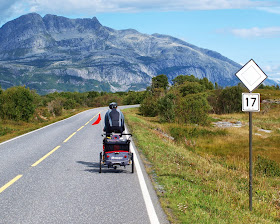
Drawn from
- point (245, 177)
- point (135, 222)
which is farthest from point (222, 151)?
point (135, 222)

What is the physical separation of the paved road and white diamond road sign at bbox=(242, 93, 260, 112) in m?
2.82

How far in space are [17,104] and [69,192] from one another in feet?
97.1

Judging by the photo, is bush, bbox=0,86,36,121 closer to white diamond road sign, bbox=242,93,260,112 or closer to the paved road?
the paved road

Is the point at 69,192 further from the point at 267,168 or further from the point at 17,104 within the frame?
the point at 17,104

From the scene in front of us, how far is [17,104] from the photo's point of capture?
1315 inches

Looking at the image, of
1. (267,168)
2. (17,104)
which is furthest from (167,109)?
(267,168)

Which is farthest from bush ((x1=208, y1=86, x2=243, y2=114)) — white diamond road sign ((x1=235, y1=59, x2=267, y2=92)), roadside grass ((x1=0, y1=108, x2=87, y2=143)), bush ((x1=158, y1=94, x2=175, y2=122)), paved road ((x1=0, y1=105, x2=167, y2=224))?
white diamond road sign ((x1=235, y1=59, x2=267, y2=92))

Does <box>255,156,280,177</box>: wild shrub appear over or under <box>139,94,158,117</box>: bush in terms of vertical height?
under

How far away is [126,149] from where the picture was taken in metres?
8.62

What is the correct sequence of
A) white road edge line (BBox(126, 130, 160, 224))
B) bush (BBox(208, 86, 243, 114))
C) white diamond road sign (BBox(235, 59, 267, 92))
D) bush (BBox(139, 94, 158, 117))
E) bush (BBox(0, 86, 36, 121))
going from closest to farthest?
1. white road edge line (BBox(126, 130, 160, 224))
2. white diamond road sign (BBox(235, 59, 267, 92))
3. bush (BBox(0, 86, 36, 121))
4. bush (BBox(139, 94, 158, 117))
5. bush (BBox(208, 86, 243, 114))

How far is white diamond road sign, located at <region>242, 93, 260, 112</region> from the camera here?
6535 mm

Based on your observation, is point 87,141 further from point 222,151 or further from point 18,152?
point 222,151

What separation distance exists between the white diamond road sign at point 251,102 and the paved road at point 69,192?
2821 mm

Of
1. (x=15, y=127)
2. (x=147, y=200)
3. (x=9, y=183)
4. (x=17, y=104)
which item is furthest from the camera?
(x=17, y=104)
